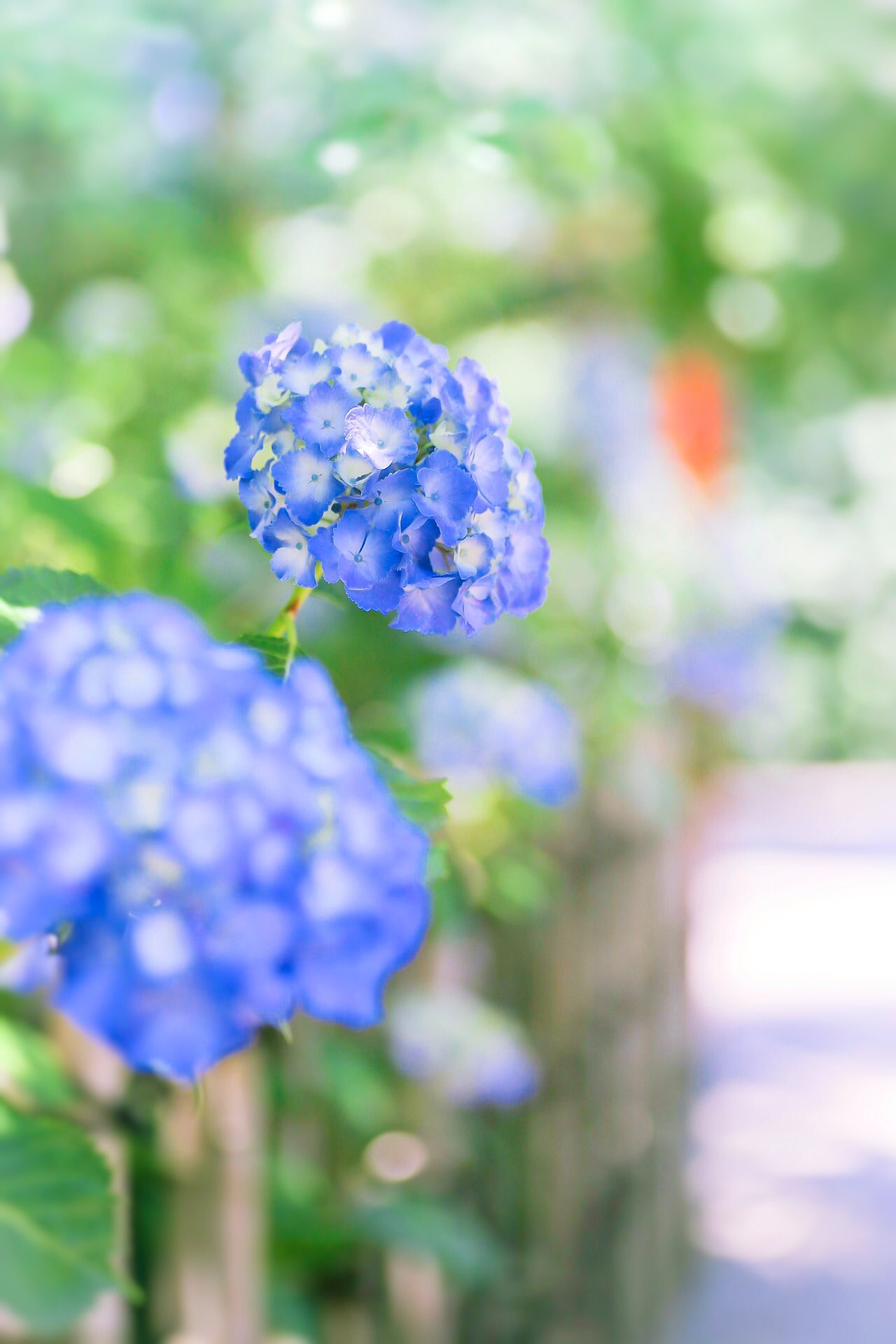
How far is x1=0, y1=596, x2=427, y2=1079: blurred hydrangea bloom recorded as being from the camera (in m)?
0.44

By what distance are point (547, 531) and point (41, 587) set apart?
2183 millimetres

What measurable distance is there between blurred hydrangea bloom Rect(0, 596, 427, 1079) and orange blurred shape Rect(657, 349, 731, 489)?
413cm

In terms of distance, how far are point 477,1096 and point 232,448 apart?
1.84 metres

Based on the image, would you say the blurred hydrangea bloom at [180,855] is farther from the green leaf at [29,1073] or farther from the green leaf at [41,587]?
the green leaf at [29,1073]

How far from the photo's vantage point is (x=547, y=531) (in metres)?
2.77

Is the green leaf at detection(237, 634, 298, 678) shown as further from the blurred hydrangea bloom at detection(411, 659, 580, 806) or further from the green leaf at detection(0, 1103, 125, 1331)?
the blurred hydrangea bloom at detection(411, 659, 580, 806)

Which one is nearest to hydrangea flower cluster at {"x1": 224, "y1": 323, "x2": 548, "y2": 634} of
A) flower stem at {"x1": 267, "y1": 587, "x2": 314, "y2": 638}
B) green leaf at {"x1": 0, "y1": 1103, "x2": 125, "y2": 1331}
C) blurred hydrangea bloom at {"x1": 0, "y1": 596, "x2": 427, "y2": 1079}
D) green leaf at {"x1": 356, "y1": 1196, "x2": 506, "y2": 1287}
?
flower stem at {"x1": 267, "y1": 587, "x2": 314, "y2": 638}

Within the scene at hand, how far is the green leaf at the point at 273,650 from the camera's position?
1.99 ft

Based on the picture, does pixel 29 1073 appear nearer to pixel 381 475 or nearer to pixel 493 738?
pixel 493 738

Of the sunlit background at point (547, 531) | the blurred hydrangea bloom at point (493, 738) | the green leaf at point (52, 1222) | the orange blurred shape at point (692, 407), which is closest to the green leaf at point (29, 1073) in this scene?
the sunlit background at point (547, 531)

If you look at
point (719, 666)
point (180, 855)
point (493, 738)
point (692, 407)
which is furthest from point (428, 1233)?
point (692, 407)

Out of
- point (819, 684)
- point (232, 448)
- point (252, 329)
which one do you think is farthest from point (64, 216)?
point (819, 684)

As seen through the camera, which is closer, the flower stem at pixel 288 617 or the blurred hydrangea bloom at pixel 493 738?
the flower stem at pixel 288 617

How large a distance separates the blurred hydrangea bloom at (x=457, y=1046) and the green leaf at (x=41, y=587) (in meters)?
1.44
